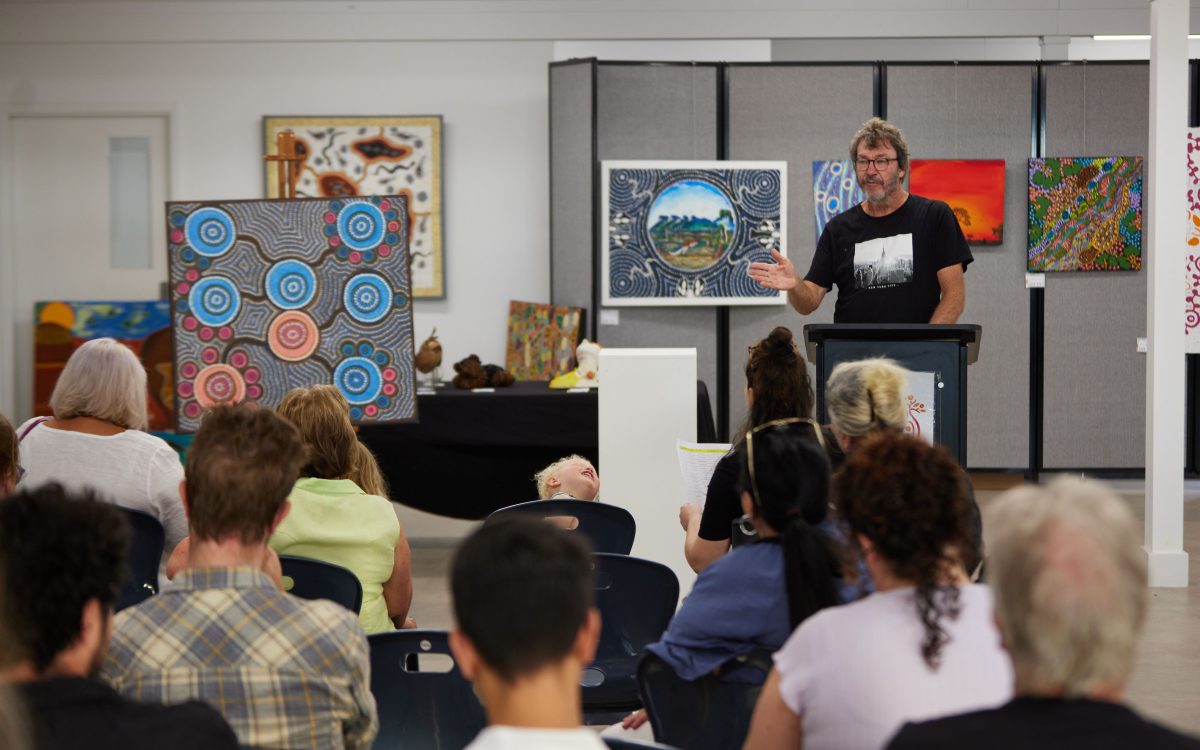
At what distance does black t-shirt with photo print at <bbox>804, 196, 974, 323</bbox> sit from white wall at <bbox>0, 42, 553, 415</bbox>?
4.45 m

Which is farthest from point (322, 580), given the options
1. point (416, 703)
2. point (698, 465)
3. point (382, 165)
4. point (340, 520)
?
point (382, 165)

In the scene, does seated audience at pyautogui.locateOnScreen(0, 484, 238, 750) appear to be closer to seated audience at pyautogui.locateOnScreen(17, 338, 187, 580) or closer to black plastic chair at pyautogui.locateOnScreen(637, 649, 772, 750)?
black plastic chair at pyautogui.locateOnScreen(637, 649, 772, 750)

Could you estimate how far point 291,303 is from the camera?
4746mm

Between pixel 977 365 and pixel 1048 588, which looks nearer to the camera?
pixel 1048 588

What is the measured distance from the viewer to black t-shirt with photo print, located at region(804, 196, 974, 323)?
4.23m

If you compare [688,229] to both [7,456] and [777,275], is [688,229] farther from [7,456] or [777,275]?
[7,456]

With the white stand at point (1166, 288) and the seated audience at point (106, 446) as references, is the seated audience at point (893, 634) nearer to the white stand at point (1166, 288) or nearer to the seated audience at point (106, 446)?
the seated audience at point (106, 446)

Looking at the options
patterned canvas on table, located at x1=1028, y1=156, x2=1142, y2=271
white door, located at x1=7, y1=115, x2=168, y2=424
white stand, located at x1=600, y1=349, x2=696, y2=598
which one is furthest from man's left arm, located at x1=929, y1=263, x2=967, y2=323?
white door, located at x1=7, y1=115, x2=168, y2=424

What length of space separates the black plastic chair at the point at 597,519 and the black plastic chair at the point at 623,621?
53 cm

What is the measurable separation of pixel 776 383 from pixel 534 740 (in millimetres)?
1945

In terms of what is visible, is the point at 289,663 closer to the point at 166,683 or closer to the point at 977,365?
the point at 166,683

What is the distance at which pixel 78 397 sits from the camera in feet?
11.0

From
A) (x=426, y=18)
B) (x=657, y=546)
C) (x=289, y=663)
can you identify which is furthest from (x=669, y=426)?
(x=426, y=18)

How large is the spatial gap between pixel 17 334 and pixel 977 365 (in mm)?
6499
